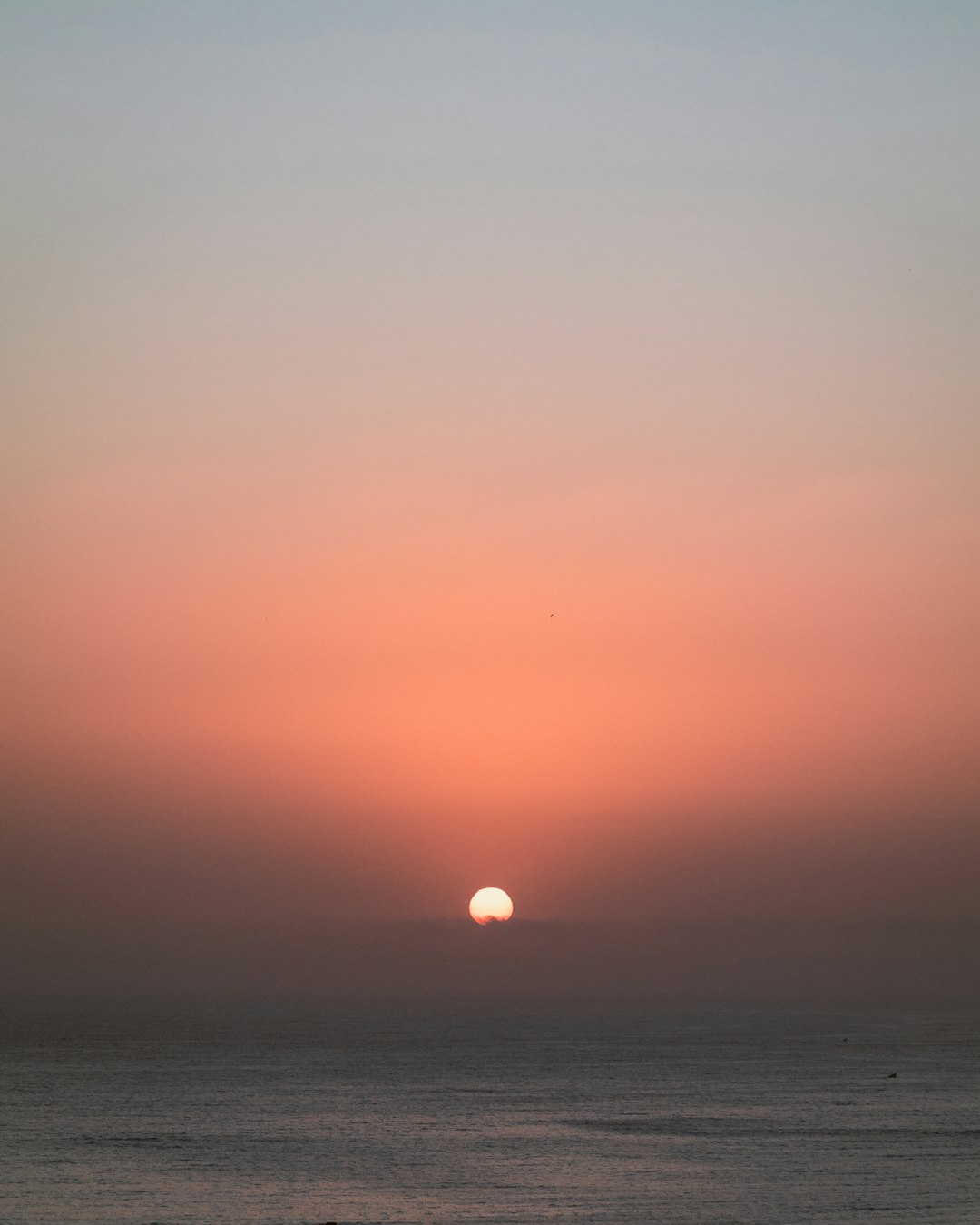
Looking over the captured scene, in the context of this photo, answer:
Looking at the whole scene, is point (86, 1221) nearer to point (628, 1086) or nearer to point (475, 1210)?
point (475, 1210)

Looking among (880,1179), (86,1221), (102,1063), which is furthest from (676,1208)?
(102,1063)

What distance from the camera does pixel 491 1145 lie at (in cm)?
7981

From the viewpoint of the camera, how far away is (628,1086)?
413 feet

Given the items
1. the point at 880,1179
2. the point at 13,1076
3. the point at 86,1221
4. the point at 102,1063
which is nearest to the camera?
the point at 86,1221

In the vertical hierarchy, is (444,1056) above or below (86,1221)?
above

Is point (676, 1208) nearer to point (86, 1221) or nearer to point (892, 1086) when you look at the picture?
point (86, 1221)

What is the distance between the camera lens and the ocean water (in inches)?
2302

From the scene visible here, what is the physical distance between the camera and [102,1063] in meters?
159

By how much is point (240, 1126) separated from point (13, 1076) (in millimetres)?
54219

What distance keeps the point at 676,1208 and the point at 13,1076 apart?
96.9 metres

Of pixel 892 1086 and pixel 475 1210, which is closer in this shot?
pixel 475 1210

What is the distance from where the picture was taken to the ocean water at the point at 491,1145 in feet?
192

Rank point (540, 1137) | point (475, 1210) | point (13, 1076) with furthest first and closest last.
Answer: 1. point (13, 1076)
2. point (540, 1137)
3. point (475, 1210)

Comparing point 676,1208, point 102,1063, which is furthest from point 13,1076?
point 676,1208
